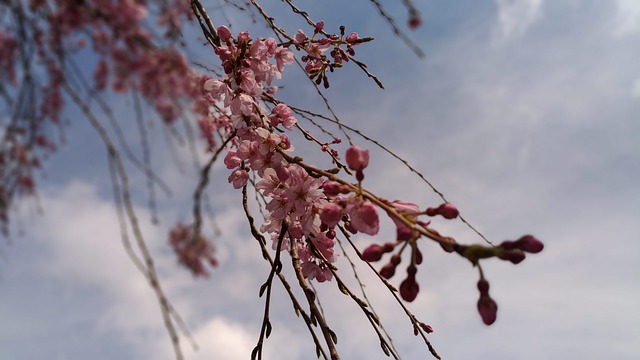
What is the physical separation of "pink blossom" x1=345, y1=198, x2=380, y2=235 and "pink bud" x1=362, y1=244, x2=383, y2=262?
76mm

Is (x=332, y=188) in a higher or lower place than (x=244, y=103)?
lower

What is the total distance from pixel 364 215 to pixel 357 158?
11 cm

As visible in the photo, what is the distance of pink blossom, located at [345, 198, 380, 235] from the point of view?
90 centimetres

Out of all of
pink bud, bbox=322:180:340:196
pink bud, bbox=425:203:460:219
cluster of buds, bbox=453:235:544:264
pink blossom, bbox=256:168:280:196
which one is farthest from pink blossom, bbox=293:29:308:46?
cluster of buds, bbox=453:235:544:264

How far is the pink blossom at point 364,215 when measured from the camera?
0.90m

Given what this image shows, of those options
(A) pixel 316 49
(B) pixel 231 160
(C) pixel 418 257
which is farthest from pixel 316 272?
(A) pixel 316 49

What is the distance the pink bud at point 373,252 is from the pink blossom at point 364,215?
0.08 m

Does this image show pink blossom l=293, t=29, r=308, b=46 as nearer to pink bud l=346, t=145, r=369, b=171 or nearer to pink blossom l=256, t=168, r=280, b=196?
pink blossom l=256, t=168, r=280, b=196

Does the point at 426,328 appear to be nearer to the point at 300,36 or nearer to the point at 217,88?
the point at 217,88

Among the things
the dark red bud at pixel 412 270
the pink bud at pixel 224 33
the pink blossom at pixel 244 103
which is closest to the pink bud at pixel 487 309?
the dark red bud at pixel 412 270

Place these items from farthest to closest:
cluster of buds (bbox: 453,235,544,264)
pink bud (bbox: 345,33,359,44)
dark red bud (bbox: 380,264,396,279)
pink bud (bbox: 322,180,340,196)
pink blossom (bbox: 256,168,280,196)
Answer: pink bud (bbox: 345,33,359,44) → pink blossom (bbox: 256,168,280,196) → pink bud (bbox: 322,180,340,196) → dark red bud (bbox: 380,264,396,279) → cluster of buds (bbox: 453,235,544,264)

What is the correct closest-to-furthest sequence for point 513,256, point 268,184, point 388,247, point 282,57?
point 513,256 < point 388,247 < point 268,184 < point 282,57

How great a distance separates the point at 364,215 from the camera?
35.6 inches

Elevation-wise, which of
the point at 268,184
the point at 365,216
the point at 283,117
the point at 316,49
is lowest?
the point at 365,216
